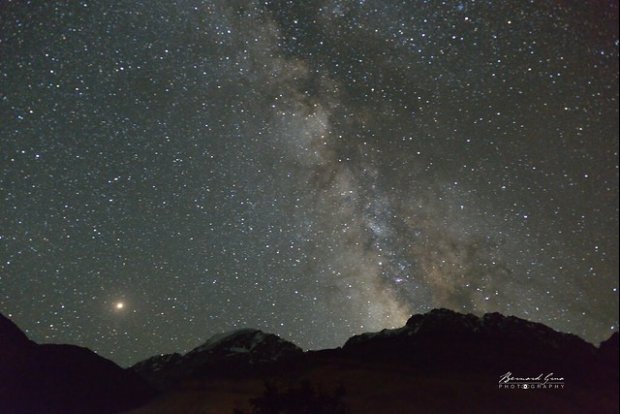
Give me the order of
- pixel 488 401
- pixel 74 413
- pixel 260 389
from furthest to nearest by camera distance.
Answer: pixel 260 389 → pixel 74 413 → pixel 488 401

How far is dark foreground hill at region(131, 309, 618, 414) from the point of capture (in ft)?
158

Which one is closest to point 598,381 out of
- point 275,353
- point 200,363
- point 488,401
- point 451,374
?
point 451,374

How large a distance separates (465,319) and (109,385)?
195ft

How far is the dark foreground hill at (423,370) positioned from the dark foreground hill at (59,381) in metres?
4.95

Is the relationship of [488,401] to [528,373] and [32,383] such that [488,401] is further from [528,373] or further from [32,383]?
[32,383]

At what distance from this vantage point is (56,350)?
218 feet

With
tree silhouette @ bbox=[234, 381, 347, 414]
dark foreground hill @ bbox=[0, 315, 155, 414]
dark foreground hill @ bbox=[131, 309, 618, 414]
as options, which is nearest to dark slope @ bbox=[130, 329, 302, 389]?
dark foreground hill @ bbox=[131, 309, 618, 414]

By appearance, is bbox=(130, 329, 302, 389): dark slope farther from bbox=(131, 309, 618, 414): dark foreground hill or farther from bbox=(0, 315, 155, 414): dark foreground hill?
bbox=(0, 315, 155, 414): dark foreground hill

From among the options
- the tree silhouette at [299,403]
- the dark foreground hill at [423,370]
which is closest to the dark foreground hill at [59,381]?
the dark foreground hill at [423,370]

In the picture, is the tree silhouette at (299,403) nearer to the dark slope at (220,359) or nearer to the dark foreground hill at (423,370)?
the dark foreground hill at (423,370)

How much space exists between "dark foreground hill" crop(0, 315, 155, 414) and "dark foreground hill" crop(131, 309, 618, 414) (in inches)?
195

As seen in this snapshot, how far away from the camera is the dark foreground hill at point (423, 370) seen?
48156 millimetres

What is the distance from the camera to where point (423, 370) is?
64875 millimetres

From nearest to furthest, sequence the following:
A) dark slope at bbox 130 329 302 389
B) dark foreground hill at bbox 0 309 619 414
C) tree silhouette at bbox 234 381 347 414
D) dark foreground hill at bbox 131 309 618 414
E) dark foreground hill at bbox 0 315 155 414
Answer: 1. tree silhouette at bbox 234 381 347 414
2. dark foreground hill at bbox 131 309 618 414
3. dark foreground hill at bbox 0 309 619 414
4. dark foreground hill at bbox 0 315 155 414
5. dark slope at bbox 130 329 302 389
